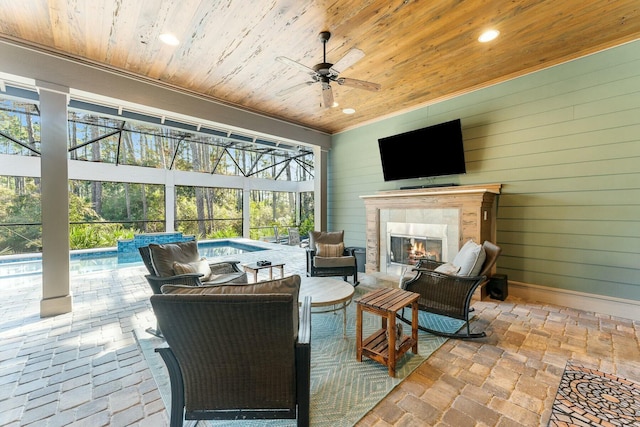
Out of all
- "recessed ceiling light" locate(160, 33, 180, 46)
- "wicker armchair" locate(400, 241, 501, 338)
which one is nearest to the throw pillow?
"wicker armchair" locate(400, 241, 501, 338)

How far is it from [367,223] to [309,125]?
2.58 metres

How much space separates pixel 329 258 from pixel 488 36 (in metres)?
3.53

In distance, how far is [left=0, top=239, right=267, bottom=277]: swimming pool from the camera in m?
5.65

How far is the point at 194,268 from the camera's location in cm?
309

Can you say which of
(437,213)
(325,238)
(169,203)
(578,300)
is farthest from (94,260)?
(578,300)

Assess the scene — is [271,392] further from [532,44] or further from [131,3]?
[532,44]

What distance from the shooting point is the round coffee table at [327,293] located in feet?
8.56

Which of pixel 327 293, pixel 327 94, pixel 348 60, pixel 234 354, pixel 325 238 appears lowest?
pixel 327 293

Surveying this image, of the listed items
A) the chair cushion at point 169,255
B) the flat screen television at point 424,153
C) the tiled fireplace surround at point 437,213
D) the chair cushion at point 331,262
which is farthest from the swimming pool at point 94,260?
the flat screen television at point 424,153

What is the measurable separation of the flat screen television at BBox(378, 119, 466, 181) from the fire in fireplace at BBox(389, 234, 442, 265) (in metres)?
1.14

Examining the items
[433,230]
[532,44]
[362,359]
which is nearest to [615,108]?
[532,44]

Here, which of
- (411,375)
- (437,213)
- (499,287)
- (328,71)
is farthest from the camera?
(437,213)

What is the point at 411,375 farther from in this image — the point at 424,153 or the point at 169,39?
the point at 169,39

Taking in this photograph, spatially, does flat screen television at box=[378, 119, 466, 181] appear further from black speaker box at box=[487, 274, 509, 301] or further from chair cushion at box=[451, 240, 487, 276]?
chair cushion at box=[451, 240, 487, 276]
